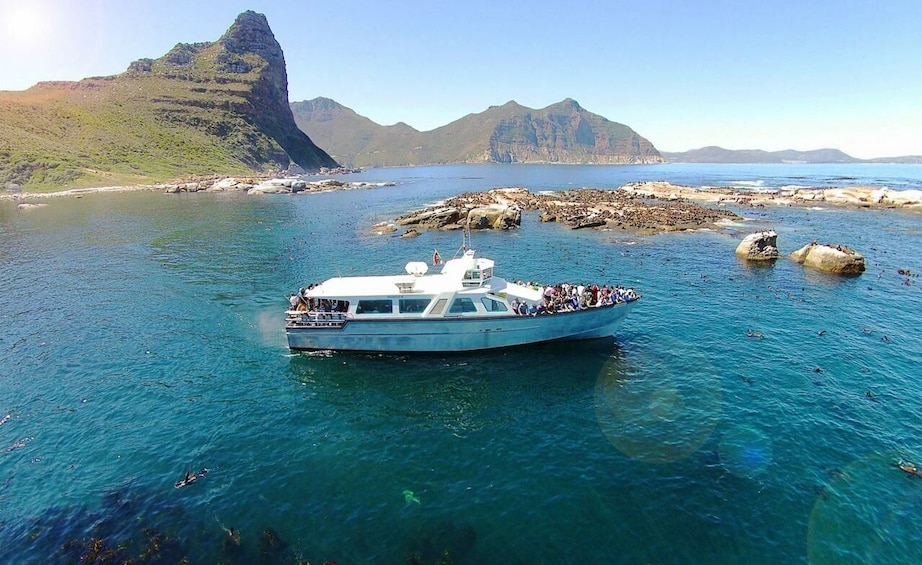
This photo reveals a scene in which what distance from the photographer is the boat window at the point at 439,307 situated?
33.1 meters

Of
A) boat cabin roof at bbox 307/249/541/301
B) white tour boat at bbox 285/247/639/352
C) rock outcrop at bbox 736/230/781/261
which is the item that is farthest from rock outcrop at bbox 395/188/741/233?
white tour boat at bbox 285/247/639/352

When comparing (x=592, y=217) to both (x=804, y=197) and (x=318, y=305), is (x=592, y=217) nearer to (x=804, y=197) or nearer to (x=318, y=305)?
(x=318, y=305)

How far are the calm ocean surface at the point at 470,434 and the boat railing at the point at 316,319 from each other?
2640 millimetres

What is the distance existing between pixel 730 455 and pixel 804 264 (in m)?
45.6

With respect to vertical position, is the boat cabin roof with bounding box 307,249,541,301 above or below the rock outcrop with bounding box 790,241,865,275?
above

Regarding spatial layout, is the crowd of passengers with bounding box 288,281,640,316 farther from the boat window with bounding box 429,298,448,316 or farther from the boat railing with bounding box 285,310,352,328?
the boat window with bounding box 429,298,448,316

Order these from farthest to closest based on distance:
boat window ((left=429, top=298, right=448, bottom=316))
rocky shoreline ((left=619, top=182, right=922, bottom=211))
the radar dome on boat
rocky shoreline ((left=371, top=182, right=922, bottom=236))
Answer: rocky shoreline ((left=619, top=182, right=922, bottom=211)) → rocky shoreline ((left=371, top=182, right=922, bottom=236)) → the radar dome on boat → boat window ((left=429, top=298, right=448, bottom=316))

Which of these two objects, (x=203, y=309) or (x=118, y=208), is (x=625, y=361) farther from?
(x=118, y=208)

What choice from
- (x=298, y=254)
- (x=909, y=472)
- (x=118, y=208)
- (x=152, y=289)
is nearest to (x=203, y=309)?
(x=152, y=289)

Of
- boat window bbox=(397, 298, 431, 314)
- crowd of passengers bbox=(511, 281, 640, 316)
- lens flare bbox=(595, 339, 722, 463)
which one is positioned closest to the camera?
lens flare bbox=(595, 339, 722, 463)

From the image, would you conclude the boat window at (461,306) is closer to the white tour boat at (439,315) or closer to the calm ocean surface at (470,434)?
the white tour boat at (439,315)

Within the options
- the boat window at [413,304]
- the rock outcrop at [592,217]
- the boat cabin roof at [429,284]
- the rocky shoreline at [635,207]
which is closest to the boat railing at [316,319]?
the boat cabin roof at [429,284]

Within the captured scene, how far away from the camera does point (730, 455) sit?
23172 millimetres

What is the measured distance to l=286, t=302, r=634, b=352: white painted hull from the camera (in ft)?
109
